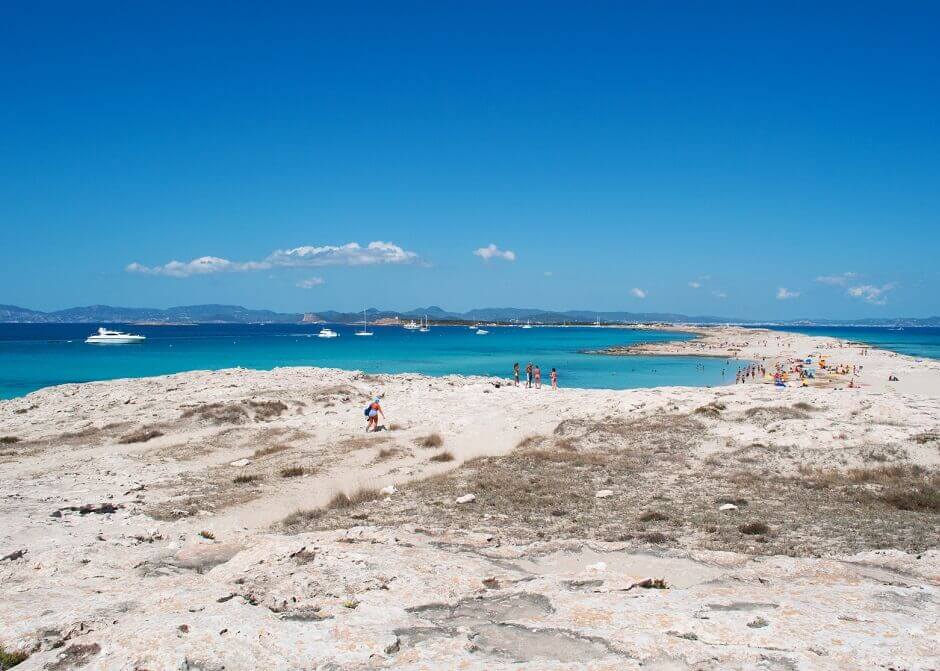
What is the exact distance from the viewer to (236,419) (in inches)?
1081

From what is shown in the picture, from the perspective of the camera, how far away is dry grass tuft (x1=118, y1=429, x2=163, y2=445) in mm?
23453

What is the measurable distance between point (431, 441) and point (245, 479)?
7.36 metres

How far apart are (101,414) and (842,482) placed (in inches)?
1209

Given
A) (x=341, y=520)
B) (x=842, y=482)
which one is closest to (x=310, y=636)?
(x=341, y=520)

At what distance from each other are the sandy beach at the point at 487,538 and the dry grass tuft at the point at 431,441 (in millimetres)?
135

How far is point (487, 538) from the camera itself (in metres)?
11.1

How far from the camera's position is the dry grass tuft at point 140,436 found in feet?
76.9

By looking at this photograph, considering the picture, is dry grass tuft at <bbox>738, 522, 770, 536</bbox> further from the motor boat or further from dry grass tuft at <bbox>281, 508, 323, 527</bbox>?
the motor boat

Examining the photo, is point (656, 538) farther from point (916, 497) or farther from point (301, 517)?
point (301, 517)

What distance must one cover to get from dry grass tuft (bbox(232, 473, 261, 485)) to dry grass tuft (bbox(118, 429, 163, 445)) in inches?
346

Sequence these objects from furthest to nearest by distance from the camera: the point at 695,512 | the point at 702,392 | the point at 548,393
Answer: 1. the point at 548,393
2. the point at 702,392
3. the point at 695,512

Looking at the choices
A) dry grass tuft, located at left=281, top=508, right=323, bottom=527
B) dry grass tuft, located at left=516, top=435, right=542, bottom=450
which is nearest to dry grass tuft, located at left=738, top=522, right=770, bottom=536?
dry grass tuft, located at left=281, top=508, right=323, bottom=527

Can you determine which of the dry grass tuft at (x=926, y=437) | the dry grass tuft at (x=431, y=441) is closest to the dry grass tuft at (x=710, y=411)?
the dry grass tuft at (x=926, y=437)

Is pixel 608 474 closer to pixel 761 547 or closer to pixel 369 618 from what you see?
pixel 761 547
